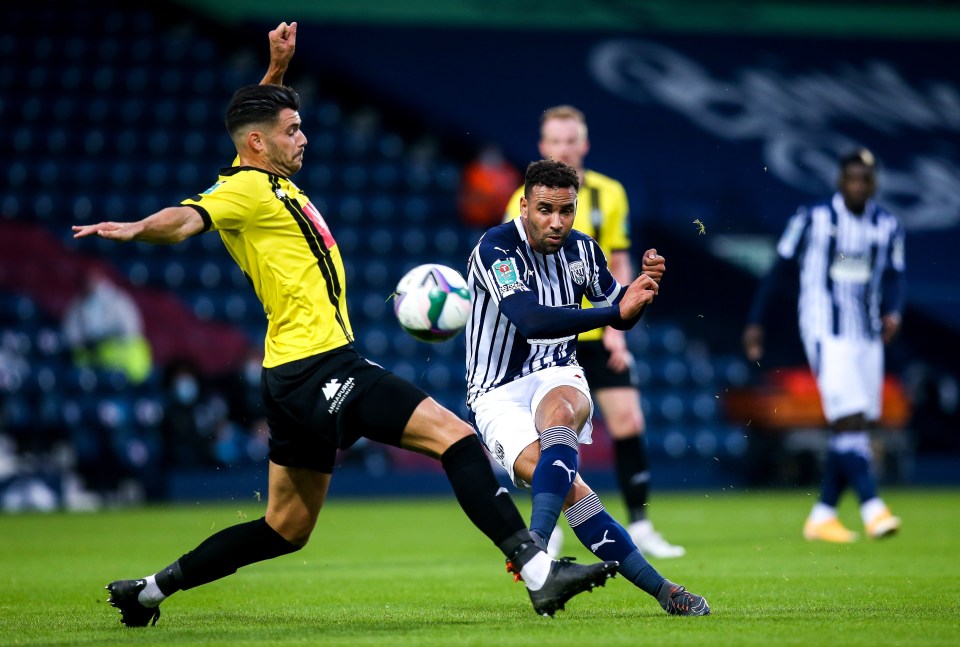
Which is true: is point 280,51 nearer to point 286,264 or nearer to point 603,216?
point 286,264

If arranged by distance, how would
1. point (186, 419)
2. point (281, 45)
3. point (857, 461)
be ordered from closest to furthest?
1. point (281, 45)
2. point (857, 461)
3. point (186, 419)

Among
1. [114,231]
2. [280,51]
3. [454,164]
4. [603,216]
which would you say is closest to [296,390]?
[114,231]

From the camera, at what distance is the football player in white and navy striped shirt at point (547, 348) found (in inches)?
195

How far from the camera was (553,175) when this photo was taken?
5.16 metres

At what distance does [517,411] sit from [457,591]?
1.21 metres

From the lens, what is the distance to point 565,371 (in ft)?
17.9

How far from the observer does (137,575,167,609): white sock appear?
16.8 feet

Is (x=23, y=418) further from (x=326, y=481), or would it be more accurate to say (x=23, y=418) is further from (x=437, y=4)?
(x=326, y=481)

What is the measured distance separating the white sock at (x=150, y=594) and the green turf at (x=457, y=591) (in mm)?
113

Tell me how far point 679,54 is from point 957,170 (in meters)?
4.44

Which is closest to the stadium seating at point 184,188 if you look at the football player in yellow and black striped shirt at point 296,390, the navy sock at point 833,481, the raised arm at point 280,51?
the navy sock at point 833,481

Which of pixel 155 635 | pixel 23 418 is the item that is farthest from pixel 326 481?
pixel 23 418

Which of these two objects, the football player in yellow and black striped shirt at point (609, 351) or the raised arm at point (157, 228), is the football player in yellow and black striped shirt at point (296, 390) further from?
the football player in yellow and black striped shirt at point (609, 351)

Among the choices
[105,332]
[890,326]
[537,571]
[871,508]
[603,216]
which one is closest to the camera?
[537,571]
